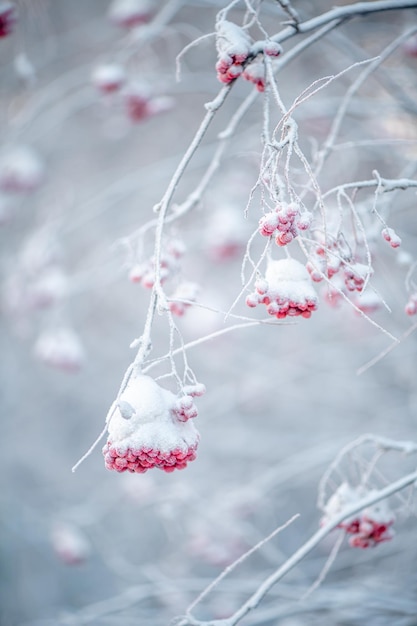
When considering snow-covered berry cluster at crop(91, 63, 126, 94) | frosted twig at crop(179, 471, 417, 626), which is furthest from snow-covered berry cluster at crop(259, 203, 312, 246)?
snow-covered berry cluster at crop(91, 63, 126, 94)

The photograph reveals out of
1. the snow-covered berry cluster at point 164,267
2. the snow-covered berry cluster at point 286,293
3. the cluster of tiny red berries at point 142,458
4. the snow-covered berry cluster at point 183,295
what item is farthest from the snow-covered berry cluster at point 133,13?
the cluster of tiny red berries at point 142,458

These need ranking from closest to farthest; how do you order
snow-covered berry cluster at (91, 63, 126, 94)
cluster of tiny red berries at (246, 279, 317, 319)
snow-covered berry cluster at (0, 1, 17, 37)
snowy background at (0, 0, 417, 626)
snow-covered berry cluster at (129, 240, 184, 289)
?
cluster of tiny red berries at (246, 279, 317, 319) → snow-covered berry cluster at (129, 240, 184, 289) → snow-covered berry cluster at (0, 1, 17, 37) → snow-covered berry cluster at (91, 63, 126, 94) → snowy background at (0, 0, 417, 626)

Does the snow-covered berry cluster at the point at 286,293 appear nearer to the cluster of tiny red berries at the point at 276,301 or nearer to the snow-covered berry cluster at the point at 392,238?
the cluster of tiny red berries at the point at 276,301

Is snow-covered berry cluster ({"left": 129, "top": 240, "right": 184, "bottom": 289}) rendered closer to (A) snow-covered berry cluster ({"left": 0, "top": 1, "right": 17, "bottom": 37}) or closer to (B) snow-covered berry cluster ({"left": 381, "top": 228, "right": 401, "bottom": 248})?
(B) snow-covered berry cluster ({"left": 381, "top": 228, "right": 401, "bottom": 248})

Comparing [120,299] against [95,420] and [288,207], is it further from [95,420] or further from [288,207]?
[288,207]

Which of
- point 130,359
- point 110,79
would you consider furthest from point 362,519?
point 130,359

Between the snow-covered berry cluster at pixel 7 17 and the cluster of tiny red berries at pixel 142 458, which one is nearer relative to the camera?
the cluster of tiny red berries at pixel 142 458
